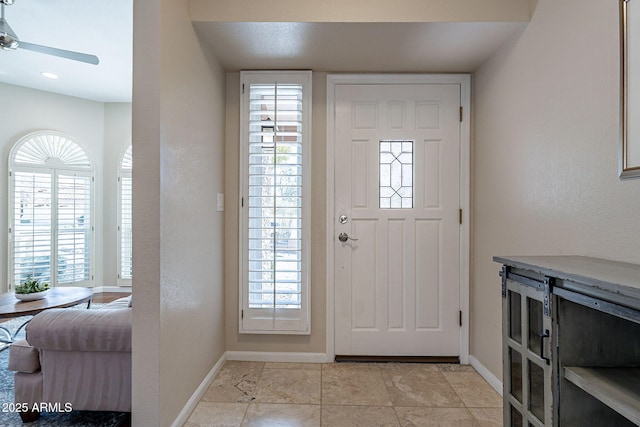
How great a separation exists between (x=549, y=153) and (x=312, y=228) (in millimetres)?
1595

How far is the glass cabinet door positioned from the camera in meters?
1.20

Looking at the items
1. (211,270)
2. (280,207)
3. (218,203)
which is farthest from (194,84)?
(211,270)

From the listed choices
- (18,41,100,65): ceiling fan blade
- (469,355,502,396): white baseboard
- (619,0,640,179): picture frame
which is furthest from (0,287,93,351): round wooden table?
(619,0,640,179): picture frame

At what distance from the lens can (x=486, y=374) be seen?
231cm

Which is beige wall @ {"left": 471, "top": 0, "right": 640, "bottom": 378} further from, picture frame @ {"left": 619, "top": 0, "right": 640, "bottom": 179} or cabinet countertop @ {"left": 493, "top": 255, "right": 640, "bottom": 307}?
cabinet countertop @ {"left": 493, "top": 255, "right": 640, "bottom": 307}

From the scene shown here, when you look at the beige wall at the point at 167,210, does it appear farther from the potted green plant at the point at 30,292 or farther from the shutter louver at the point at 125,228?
the shutter louver at the point at 125,228

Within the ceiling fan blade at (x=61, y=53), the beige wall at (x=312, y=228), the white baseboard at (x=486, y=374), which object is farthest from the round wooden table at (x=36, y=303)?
the white baseboard at (x=486, y=374)

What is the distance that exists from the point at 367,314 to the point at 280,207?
108 centimetres

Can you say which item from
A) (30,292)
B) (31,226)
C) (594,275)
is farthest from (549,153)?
(31,226)

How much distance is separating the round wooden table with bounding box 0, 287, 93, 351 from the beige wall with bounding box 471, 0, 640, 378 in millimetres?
3225

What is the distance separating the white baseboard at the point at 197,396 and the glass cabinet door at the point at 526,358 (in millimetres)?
1613

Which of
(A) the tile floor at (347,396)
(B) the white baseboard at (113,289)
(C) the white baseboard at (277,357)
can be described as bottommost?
(A) the tile floor at (347,396)

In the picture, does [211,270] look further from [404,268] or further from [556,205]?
[556,205]

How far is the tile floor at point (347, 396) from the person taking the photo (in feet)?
6.14
